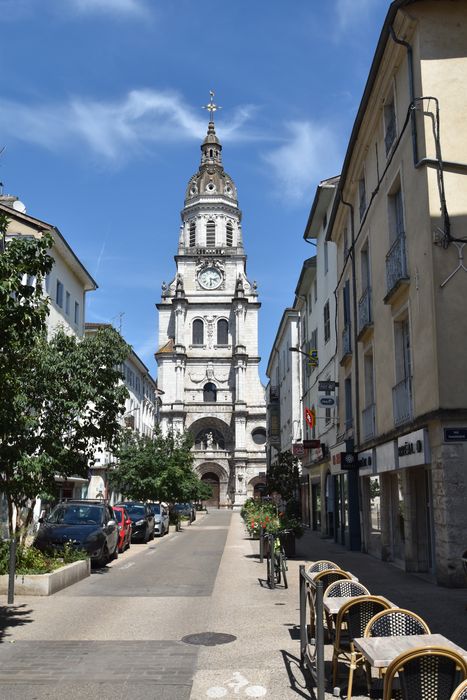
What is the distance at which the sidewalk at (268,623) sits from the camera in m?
6.60

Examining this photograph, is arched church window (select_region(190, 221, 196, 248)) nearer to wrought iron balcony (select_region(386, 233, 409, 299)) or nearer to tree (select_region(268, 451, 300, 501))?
tree (select_region(268, 451, 300, 501))

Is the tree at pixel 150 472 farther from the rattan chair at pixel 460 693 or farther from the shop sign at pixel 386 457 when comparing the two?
the rattan chair at pixel 460 693

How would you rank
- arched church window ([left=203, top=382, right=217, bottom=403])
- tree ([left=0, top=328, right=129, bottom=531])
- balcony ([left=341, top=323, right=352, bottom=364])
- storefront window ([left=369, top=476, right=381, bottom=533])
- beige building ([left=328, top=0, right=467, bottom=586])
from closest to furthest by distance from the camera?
beige building ([left=328, top=0, right=467, bottom=586]), tree ([left=0, top=328, right=129, bottom=531]), storefront window ([left=369, top=476, right=381, bottom=533]), balcony ([left=341, top=323, right=352, bottom=364]), arched church window ([left=203, top=382, right=217, bottom=403])

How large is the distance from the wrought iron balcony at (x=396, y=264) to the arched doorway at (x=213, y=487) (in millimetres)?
71227

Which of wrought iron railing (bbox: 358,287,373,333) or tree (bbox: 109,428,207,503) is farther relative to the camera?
tree (bbox: 109,428,207,503)

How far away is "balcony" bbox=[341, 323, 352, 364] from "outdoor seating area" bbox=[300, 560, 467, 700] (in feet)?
43.7

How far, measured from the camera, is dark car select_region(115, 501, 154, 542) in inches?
1067

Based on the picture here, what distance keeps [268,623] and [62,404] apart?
25.8 ft

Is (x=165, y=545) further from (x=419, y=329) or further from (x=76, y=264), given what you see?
(x=419, y=329)

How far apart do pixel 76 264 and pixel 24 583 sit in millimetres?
23667

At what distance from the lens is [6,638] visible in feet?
28.7

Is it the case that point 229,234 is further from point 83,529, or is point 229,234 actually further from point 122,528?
point 83,529

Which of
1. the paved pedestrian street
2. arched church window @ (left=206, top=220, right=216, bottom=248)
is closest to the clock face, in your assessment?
arched church window @ (left=206, top=220, right=216, bottom=248)

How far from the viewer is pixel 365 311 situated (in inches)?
764
